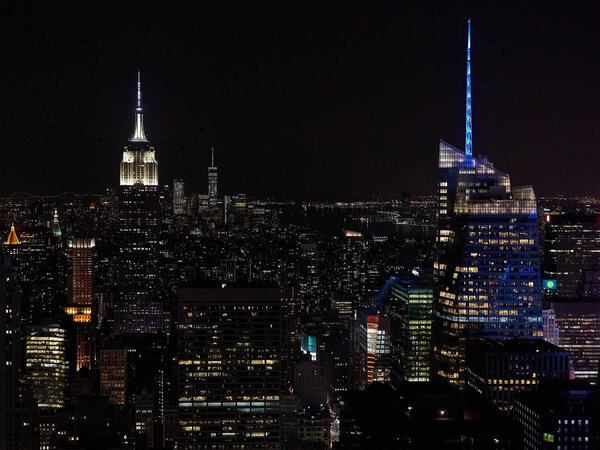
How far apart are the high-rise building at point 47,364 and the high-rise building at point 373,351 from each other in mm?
5548

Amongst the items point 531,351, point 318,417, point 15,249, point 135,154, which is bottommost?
point 318,417

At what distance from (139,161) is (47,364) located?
616 cm

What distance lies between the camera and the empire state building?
19653 millimetres

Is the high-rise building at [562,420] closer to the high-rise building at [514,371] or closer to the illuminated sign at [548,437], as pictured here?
the illuminated sign at [548,437]

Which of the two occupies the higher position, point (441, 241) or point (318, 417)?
point (441, 241)

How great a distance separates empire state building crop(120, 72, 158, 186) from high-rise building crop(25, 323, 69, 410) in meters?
3.98

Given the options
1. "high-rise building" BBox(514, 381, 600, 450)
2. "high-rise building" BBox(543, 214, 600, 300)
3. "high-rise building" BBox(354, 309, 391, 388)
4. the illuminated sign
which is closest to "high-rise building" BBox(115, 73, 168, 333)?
"high-rise building" BBox(354, 309, 391, 388)

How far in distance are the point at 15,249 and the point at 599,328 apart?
1131cm

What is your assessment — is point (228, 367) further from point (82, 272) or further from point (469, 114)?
point (82, 272)

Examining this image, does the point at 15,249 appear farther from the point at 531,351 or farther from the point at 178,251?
the point at 531,351

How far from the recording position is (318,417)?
1625 centimetres

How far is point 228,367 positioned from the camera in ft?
50.1

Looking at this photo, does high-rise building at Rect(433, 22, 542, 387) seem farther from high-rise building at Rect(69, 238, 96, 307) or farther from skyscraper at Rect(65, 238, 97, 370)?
high-rise building at Rect(69, 238, 96, 307)

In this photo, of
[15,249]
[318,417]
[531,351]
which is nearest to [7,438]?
[318,417]
